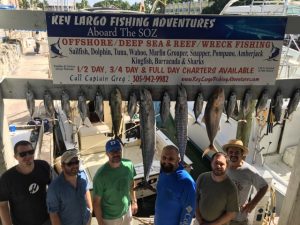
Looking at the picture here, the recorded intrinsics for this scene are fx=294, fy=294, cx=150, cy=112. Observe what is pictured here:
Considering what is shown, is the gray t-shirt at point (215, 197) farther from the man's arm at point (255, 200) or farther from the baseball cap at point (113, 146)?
the baseball cap at point (113, 146)

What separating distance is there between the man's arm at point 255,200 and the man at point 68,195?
5.33 ft

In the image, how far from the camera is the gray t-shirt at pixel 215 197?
2660 mm

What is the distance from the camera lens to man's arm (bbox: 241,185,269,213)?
2951 mm

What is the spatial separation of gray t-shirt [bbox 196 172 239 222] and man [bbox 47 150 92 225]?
1119 mm

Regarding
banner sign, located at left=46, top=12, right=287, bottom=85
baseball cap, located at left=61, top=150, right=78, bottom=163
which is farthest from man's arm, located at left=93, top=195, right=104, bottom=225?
banner sign, located at left=46, top=12, right=287, bottom=85

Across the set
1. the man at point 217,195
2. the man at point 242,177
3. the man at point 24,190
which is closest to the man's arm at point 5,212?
the man at point 24,190

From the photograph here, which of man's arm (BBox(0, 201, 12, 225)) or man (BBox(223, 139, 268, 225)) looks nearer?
man's arm (BBox(0, 201, 12, 225))

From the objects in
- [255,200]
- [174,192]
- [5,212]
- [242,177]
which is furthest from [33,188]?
[255,200]

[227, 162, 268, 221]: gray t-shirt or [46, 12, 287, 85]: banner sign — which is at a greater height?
[46, 12, 287, 85]: banner sign

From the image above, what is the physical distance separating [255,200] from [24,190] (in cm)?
222

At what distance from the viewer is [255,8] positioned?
11375 millimetres

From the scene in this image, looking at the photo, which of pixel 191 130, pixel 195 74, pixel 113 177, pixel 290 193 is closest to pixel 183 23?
pixel 195 74

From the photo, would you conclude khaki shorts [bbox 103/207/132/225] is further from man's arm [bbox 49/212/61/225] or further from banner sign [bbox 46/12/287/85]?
banner sign [bbox 46/12/287/85]

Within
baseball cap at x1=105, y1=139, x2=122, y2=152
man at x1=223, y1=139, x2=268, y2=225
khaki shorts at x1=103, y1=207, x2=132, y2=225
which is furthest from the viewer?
khaki shorts at x1=103, y1=207, x2=132, y2=225
